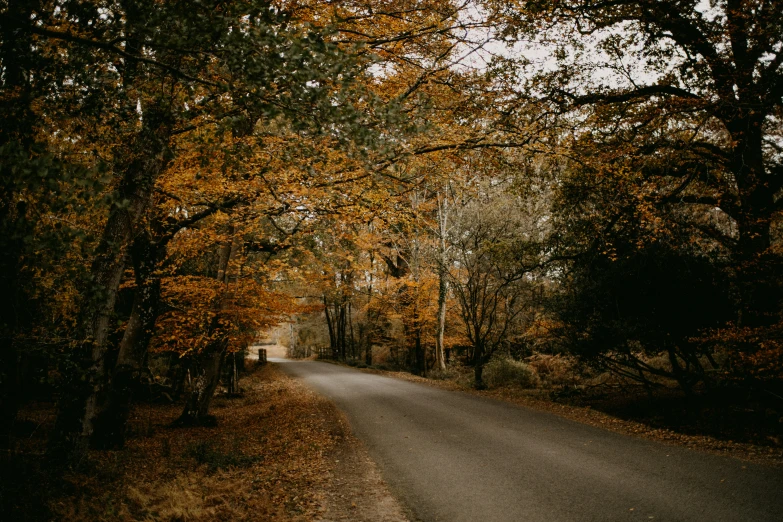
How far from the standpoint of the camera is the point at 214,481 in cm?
687

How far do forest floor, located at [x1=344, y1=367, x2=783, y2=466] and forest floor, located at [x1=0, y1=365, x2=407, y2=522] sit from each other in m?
5.93

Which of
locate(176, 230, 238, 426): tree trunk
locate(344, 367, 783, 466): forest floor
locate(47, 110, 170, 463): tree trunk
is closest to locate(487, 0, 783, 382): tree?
locate(344, 367, 783, 466): forest floor

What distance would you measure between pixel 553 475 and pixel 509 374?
12.9 metres

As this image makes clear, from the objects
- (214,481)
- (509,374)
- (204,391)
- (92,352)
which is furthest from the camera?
(509,374)

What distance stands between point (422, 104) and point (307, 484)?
5.89 metres

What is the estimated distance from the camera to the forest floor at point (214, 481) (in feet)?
18.8

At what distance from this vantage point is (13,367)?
5844 mm

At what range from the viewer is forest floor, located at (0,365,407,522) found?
573cm

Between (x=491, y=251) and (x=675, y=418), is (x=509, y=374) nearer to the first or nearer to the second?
(x=491, y=251)

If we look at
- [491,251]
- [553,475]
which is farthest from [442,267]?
[553,475]

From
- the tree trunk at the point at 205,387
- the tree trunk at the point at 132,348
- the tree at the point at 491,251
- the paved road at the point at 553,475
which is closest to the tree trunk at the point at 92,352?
the tree trunk at the point at 132,348

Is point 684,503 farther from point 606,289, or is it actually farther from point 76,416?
point 76,416

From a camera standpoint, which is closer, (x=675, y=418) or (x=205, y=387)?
(x=675, y=418)

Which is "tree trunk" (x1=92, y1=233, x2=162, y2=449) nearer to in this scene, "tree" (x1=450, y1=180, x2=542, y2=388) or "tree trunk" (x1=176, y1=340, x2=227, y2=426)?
"tree trunk" (x1=176, y1=340, x2=227, y2=426)
